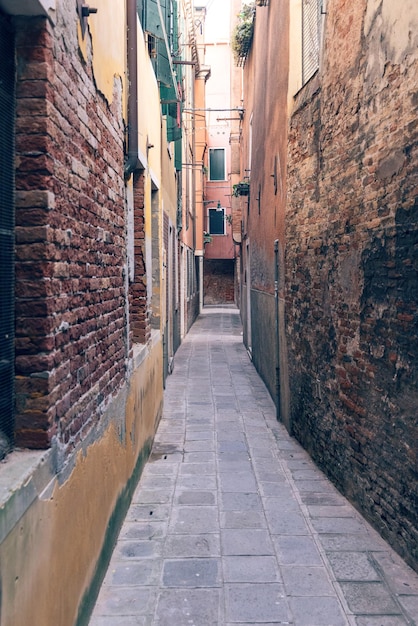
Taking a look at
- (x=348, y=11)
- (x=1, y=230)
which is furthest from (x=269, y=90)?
(x=1, y=230)

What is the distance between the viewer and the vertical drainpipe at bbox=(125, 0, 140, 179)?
4477 millimetres

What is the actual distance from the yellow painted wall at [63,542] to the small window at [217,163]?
25789 mm

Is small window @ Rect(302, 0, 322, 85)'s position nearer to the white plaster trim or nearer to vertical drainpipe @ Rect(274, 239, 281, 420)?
vertical drainpipe @ Rect(274, 239, 281, 420)

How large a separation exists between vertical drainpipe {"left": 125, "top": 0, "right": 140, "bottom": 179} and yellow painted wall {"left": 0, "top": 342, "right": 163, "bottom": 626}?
1.85 metres

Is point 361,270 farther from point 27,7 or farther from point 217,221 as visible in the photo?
point 217,221

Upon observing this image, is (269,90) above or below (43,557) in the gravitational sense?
above

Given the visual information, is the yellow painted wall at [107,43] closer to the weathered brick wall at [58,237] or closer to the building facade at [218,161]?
the weathered brick wall at [58,237]

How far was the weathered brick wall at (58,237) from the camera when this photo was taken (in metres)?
2.28

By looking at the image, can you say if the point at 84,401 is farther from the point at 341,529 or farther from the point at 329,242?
the point at 329,242

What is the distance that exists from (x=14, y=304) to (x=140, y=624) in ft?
6.10

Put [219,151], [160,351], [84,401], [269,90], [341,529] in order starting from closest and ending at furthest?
[84,401] → [341,529] → [160,351] → [269,90] → [219,151]

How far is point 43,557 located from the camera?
7.27 feet

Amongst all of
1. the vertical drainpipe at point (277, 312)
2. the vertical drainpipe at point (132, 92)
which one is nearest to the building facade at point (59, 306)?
the vertical drainpipe at point (132, 92)

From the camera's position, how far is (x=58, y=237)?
2.47 metres
